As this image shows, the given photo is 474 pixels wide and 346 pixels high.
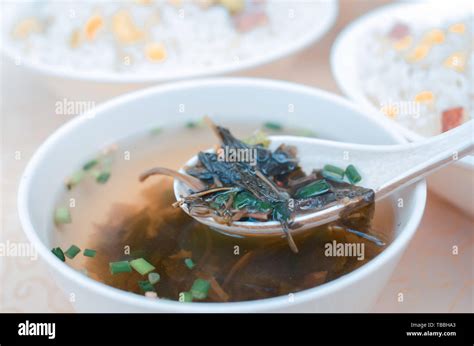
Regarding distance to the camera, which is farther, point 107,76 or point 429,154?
point 107,76

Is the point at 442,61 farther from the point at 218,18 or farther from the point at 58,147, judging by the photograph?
the point at 58,147

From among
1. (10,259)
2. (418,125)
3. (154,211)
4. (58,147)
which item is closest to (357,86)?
(418,125)

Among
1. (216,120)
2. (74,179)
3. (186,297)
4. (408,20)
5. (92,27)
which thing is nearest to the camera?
(186,297)

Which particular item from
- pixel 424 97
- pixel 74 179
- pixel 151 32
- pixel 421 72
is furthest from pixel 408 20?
pixel 74 179

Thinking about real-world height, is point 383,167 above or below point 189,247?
above

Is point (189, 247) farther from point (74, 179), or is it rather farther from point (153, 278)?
point (74, 179)

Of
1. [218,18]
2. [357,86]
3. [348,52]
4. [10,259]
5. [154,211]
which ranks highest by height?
[218,18]

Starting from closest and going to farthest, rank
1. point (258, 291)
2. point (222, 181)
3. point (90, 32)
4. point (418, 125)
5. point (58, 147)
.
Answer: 1. point (258, 291)
2. point (222, 181)
3. point (58, 147)
4. point (418, 125)
5. point (90, 32)
